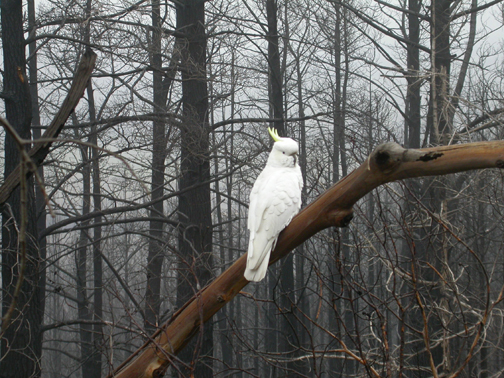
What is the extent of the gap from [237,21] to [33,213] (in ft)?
17.9

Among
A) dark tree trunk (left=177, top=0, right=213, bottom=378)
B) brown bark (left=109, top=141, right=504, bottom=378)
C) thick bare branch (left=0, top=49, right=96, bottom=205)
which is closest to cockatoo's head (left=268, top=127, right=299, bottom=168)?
brown bark (left=109, top=141, right=504, bottom=378)

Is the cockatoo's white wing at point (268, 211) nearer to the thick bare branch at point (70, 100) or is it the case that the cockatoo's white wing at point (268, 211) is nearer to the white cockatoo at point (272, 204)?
the white cockatoo at point (272, 204)

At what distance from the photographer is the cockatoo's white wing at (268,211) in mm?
2803

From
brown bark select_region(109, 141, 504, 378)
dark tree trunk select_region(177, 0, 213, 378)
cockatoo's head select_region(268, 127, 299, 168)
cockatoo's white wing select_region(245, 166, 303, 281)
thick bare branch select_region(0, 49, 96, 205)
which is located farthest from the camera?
dark tree trunk select_region(177, 0, 213, 378)

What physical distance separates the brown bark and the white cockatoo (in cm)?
12

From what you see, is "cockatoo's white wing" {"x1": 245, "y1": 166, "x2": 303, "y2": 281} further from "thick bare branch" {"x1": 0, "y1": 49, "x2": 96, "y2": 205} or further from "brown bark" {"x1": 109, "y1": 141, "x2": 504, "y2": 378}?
"thick bare branch" {"x1": 0, "y1": 49, "x2": 96, "y2": 205}

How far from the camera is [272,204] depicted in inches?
126

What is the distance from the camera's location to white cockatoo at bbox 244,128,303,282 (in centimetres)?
282

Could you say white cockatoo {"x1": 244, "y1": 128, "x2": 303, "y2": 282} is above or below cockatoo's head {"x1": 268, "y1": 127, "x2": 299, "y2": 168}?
below

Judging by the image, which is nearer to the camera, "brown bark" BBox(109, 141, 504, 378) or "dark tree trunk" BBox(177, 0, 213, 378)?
"brown bark" BBox(109, 141, 504, 378)

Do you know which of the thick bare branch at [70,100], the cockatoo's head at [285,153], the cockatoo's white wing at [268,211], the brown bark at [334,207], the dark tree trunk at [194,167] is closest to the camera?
the brown bark at [334,207]

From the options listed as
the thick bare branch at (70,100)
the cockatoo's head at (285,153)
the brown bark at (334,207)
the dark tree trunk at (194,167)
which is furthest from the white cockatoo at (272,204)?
the dark tree trunk at (194,167)

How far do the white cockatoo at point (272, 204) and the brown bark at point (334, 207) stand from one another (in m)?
0.12

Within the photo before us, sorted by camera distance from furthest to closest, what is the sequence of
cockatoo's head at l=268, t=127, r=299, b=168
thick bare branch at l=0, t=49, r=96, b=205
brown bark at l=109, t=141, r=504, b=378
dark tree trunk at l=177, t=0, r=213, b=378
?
dark tree trunk at l=177, t=0, r=213, b=378, cockatoo's head at l=268, t=127, r=299, b=168, thick bare branch at l=0, t=49, r=96, b=205, brown bark at l=109, t=141, r=504, b=378
